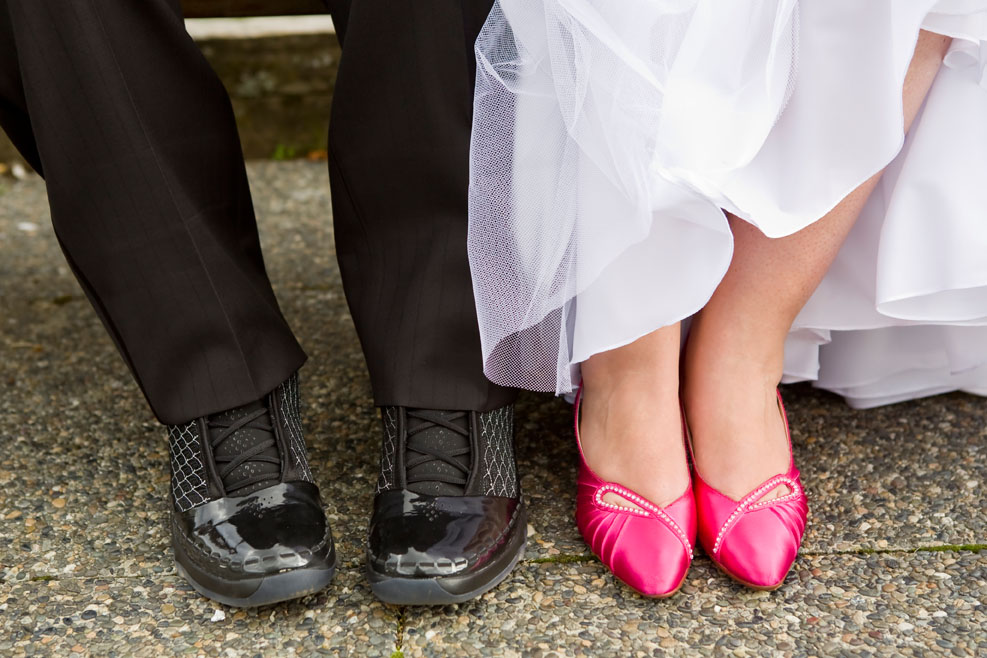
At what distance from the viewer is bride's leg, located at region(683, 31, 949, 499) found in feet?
3.26

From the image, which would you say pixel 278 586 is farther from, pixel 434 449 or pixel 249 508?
pixel 434 449

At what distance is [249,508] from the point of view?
0.92 m

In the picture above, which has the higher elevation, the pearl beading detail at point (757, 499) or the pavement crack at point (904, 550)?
the pearl beading detail at point (757, 499)

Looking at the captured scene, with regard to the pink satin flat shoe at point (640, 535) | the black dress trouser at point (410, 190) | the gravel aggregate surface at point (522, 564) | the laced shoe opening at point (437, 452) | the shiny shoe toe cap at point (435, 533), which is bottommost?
the gravel aggregate surface at point (522, 564)

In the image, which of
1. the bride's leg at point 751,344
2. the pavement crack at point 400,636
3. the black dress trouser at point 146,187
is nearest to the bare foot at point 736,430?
the bride's leg at point 751,344

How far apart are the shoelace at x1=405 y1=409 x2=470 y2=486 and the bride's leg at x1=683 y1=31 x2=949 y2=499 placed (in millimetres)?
271

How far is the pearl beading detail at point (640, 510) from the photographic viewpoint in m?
0.95

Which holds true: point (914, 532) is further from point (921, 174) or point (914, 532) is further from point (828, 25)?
point (828, 25)

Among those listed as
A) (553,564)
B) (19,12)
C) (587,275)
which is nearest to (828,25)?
(587,275)

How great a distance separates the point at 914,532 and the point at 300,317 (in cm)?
105

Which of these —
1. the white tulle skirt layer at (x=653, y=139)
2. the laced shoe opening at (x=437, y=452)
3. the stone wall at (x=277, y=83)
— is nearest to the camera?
the white tulle skirt layer at (x=653, y=139)

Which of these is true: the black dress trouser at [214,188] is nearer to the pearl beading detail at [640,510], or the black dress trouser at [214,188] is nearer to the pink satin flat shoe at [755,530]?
the pearl beading detail at [640,510]

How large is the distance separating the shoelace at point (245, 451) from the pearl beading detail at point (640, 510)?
0.35 metres

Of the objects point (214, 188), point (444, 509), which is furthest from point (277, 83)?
point (444, 509)
